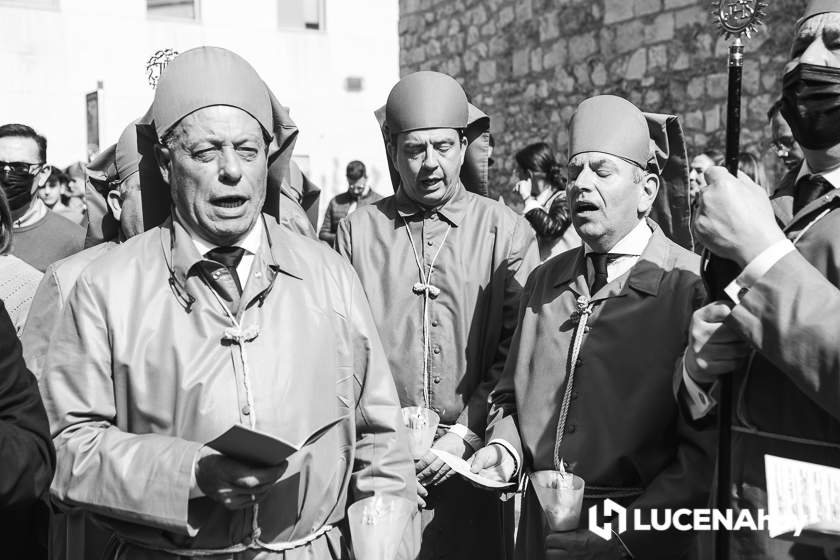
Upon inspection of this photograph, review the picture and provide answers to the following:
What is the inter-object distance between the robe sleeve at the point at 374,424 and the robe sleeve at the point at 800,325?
39.1 inches

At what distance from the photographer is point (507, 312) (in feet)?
12.9

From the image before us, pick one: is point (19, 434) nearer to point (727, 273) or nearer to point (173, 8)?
point (727, 273)

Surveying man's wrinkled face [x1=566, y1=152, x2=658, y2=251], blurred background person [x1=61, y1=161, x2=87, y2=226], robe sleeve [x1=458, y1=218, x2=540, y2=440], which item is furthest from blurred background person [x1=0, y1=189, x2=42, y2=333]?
blurred background person [x1=61, y1=161, x2=87, y2=226]

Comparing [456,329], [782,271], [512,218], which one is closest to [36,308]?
[456,329]

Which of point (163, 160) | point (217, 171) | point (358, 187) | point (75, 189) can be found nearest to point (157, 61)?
point (163, 160)

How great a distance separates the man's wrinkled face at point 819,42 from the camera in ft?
7.57

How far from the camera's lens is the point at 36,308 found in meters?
3.38

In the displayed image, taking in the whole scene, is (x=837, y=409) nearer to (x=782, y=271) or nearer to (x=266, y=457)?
(x=782, y=271)

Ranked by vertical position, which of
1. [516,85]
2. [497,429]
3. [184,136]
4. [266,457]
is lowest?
[497,429]

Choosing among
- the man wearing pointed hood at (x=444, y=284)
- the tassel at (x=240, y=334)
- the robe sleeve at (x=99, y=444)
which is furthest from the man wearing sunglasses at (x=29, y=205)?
the tassel at (x=240, y=334)

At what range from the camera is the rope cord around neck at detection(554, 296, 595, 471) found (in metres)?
3.02

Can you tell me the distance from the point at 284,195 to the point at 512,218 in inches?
49.9

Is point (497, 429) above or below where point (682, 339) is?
below

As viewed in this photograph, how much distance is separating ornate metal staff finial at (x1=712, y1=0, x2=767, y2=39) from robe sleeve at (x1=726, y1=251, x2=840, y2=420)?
69 centimetres
